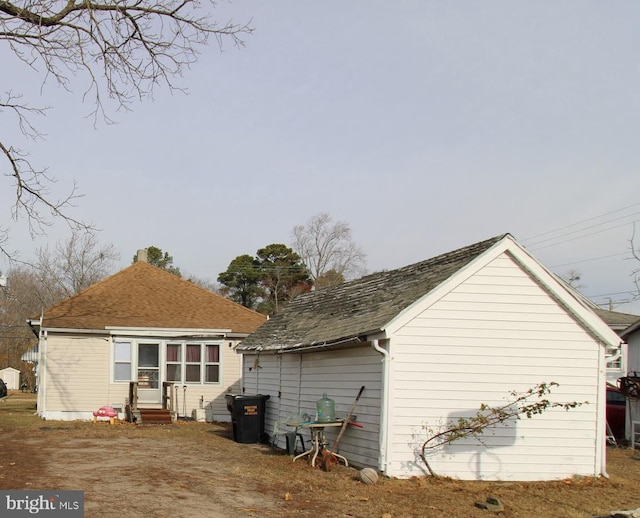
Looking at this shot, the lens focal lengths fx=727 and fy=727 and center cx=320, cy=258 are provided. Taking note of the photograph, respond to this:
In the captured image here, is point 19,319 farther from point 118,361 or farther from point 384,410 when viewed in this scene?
point 384,410

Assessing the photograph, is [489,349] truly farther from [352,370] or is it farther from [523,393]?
[352,370]

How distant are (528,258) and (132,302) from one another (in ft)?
55.9

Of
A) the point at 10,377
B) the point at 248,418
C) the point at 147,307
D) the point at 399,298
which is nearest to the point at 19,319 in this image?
the point at 10,377

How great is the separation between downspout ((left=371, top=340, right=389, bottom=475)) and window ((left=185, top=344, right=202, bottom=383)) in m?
13.9

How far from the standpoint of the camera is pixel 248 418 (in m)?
18.2

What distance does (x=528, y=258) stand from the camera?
13.1 m

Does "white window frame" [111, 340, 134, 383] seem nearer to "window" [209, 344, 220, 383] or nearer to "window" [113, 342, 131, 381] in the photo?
"window" [113, 342, 131, 381]

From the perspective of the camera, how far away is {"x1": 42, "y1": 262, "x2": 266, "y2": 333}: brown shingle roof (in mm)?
24516

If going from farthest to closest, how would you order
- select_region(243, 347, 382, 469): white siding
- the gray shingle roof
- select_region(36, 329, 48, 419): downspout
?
select_region(36, 329, 48, 419): downspout
the gray shingle roof
select_region(243, 347, 382, 469): white siding

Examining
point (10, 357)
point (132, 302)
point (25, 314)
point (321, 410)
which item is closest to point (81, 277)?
point (25, 314)

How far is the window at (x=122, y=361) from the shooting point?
79.7 ft

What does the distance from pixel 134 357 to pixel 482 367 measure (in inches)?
582

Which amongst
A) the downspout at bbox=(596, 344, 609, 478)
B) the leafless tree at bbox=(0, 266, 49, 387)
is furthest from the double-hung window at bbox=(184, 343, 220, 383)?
the leafless tree at bbox=(0, 266, 49, 387)

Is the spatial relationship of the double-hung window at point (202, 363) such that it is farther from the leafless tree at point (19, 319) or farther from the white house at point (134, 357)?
the leafless tree at point (19, 319)
